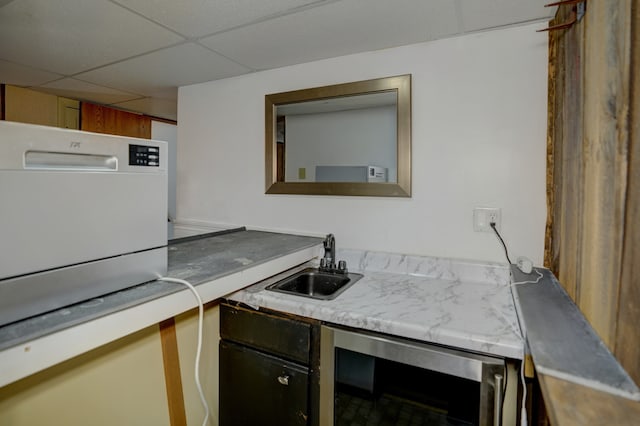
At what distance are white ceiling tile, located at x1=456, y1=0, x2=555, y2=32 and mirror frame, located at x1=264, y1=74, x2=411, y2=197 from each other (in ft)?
1.19

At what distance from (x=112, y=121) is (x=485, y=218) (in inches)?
127

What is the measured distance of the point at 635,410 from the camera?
0.62 meters

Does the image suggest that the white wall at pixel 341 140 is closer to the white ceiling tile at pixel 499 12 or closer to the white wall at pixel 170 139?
the white ceiling tile at pixel 499 12

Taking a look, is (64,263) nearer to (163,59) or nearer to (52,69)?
(163,59)

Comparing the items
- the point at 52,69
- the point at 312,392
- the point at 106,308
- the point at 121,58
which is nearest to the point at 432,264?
the point at 312,392

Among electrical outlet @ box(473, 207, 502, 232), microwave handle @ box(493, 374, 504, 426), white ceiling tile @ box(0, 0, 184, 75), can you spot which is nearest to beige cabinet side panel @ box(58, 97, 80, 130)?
white ceiling tile @ box(0, 0, 184, 75)

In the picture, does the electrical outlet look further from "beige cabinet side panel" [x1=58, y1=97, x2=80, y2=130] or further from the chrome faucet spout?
"beige cabinet side panel" [x1=58, y1=97, x2=80, y2=130]

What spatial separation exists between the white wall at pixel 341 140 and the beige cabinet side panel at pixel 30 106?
6.78 feet

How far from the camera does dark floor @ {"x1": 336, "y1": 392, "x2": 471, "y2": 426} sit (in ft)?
3.49

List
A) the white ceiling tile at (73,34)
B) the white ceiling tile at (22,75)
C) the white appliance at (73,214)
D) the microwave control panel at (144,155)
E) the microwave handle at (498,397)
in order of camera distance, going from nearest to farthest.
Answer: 1. the white appliance at (73,214)
2. the microwave control panel at (144,155)
3. the microwave handle at (498,397)
4. the white ceiling tile at (73,34)
5. the white ceiling tile at (22,75)

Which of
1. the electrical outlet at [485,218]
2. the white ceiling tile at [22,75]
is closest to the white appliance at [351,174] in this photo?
the electrical outlet at [485,218]

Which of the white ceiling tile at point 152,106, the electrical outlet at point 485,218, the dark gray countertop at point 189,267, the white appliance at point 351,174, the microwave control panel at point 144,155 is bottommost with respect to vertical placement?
the dark gray countertop at point 189,267

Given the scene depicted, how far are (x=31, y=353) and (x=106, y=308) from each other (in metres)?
0.16

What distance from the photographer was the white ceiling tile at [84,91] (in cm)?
231
